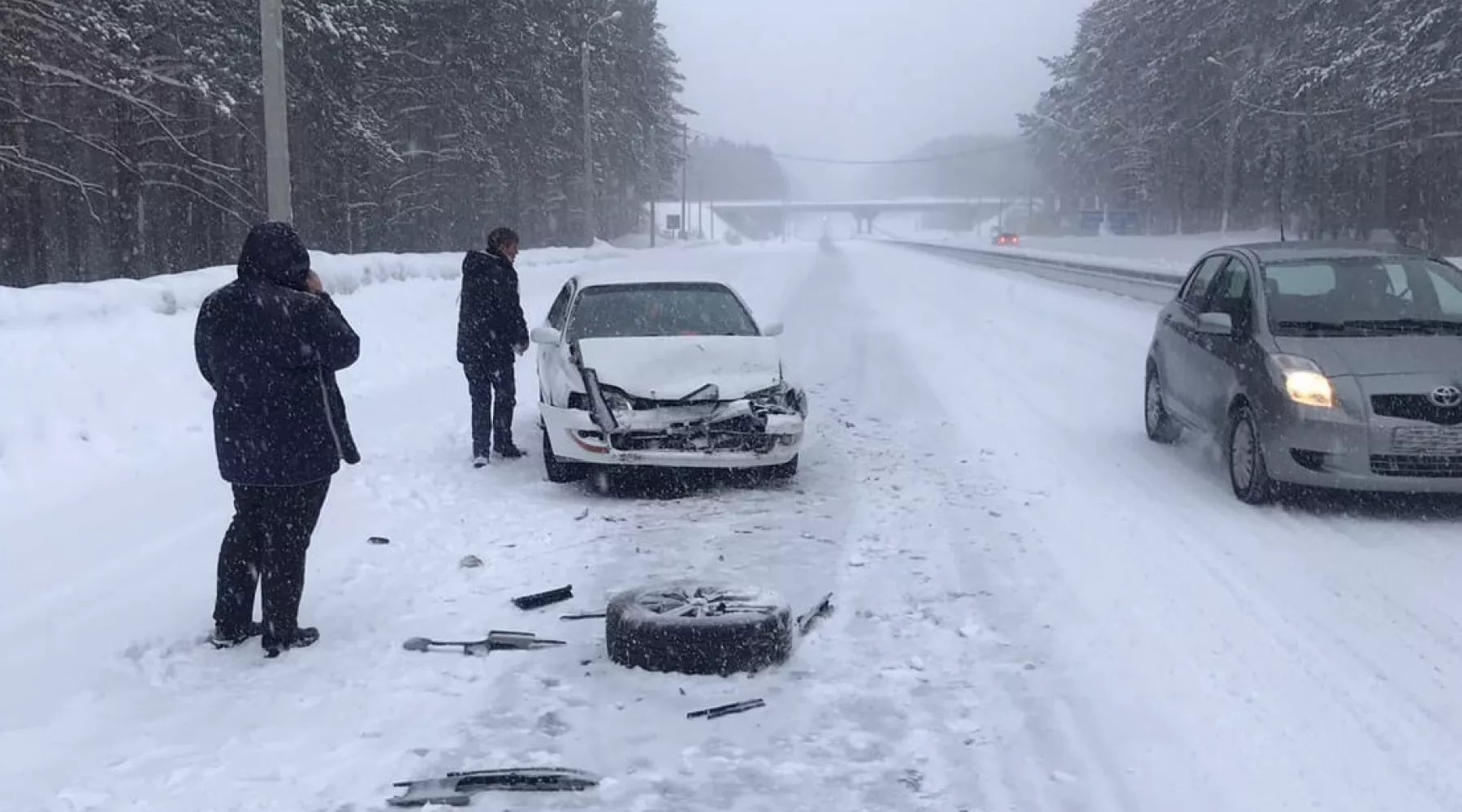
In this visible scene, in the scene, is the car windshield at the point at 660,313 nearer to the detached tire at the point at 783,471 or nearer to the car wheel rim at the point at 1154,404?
the detached tire at the point at 783,471

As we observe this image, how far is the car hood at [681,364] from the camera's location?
8.52 metres

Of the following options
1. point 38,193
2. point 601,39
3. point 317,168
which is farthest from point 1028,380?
point 601,39

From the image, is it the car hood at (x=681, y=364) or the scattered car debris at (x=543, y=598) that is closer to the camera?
the scattered car debris at (x=543, y=598)

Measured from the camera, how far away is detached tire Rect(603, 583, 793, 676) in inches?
201

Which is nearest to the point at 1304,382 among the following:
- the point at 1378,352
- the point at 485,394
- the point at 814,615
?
the point at 1378,352

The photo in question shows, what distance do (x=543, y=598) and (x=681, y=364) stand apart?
3099 millimetres

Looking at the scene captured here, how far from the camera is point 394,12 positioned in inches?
1468

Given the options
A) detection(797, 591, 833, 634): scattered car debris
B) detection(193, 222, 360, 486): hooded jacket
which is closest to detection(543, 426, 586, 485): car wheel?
detection(797, 591, 833, 634): scattered car debris

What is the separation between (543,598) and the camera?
19.9 feet

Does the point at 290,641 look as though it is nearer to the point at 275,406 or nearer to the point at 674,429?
the point at 275,406

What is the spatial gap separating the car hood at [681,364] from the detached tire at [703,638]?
3251 millimetres

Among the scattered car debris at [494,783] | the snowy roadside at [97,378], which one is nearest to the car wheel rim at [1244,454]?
the scattered car debris at [494,783]

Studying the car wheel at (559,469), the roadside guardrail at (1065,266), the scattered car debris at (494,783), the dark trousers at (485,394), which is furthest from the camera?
the roadside guardrail at (1065,266)

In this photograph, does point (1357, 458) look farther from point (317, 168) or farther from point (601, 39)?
point (601, 39)
